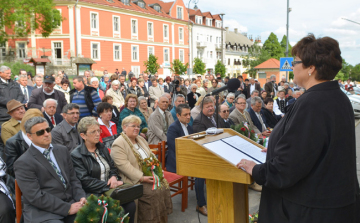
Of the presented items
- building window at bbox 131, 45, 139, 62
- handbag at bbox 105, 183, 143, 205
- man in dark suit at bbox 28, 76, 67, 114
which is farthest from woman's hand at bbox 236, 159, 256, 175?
building window at bbox 131, 45, 139, 62

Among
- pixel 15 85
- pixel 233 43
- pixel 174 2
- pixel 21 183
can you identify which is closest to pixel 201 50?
pixel 174 2

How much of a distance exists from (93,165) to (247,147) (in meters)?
2.16

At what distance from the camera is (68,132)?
470 cm

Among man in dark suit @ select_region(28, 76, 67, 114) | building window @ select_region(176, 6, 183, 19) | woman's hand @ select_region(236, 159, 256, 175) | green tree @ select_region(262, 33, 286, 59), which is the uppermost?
building window @ select_region(176, 6, 183, 19)

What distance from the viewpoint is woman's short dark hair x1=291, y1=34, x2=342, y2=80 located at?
6.30 ft

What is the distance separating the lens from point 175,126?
525 cm

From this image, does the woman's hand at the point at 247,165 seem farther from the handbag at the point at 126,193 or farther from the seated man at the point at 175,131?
the seated man at the point at 175,131

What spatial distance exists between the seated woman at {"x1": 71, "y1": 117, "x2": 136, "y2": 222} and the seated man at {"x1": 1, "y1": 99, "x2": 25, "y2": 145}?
1388 millimetres

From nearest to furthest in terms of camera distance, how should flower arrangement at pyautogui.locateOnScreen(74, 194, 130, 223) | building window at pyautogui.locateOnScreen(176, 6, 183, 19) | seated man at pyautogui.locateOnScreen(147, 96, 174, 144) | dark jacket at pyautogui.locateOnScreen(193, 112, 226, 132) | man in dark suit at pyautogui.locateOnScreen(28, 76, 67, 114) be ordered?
flower arrangement at pyautogui.locateOnScreen(74, 194, 130, 223) < dark jacket at pyautogui.locateOnScreen(193, 112, 226, 132) < seated man at pyautogui.locateOnScreen(147, 96, 174, 144) < man in dark suit at pyautogui.locateOnScreen(28, 76, 67, 114) < building window at pyautogui.locateOnScreen(176, 6, 183, 19)

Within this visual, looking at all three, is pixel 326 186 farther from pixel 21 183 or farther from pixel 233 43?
pixel 233 43

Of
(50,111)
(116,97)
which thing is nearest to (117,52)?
(116,97)

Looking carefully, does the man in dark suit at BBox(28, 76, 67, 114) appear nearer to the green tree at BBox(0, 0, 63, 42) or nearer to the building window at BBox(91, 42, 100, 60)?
the green tree at BBox(0, 0, 63, 42)

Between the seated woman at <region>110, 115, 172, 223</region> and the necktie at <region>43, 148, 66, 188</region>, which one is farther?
the seated woman at <region>110, 115, 172, 223</region>

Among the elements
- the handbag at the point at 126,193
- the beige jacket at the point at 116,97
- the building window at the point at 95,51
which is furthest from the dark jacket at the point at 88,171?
the building window at the point at 95,51
